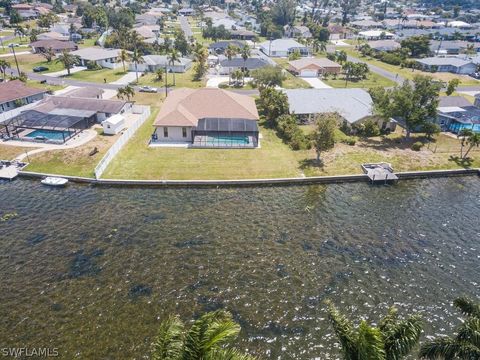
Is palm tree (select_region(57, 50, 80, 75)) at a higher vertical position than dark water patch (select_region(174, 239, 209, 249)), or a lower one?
higher

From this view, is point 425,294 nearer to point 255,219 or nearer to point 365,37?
point 255,219

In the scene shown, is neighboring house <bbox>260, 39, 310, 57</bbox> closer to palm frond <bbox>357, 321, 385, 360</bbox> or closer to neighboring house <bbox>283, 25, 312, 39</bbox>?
neighboring house <bbox>283, 25, 312, 39</bbox>

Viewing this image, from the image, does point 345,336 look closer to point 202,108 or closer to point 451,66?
point 202,108

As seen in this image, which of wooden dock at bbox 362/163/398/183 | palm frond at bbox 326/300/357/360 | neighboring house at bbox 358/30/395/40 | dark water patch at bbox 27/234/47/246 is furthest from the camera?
neighboring house at bbox 358/30/395/40

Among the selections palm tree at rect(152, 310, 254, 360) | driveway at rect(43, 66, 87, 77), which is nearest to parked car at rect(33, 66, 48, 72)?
driveway at rect(43, 66, 87, 77)

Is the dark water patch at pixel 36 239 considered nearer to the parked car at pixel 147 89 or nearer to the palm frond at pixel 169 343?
the palm frond at pixel 169 343

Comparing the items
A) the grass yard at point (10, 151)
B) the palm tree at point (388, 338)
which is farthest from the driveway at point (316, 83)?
the palm tree at point (388, 338)

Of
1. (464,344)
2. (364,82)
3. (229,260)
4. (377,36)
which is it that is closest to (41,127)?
(229,260)
